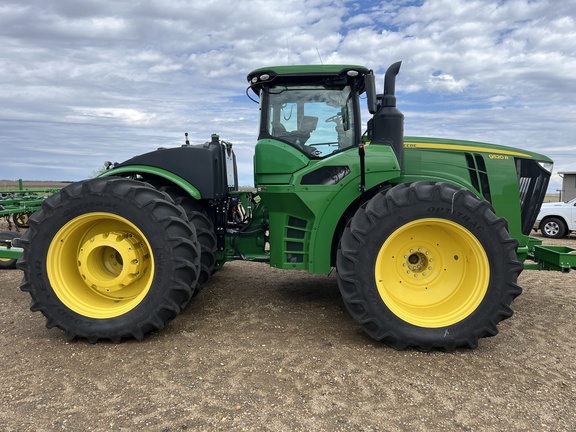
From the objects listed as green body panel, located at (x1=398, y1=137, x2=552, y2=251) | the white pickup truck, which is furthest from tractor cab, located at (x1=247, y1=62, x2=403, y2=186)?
the white pickup truck

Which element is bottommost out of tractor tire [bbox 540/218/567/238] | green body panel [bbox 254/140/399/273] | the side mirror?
tractor tire [bbox 540/218/567/238]

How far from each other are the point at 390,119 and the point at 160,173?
2.40 metres

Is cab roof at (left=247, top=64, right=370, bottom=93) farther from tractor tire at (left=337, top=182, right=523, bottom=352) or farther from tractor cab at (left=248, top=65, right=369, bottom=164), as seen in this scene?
tractor tire at (left=337, top=182, right=523, bottom=352)

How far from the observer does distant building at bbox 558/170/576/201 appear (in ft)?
73.4

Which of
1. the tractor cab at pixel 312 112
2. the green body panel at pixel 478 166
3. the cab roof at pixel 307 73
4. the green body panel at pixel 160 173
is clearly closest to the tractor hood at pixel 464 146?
the green body panel at pixel 478 166

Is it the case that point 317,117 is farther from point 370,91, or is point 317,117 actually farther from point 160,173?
point 160,173

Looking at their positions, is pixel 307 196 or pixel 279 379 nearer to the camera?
pixel 279 379

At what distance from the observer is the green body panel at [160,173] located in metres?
4.37

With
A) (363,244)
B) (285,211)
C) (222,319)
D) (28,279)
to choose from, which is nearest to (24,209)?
(28,279)

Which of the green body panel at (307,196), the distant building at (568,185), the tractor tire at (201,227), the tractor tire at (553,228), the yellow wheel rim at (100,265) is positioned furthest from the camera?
the distant building at (568,185)

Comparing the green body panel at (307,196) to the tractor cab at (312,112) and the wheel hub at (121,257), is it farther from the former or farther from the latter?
the wheel hub at (121,257)

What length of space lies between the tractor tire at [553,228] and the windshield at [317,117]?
36.7ft

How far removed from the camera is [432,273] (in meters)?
4.08

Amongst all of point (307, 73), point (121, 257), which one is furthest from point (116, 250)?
point (307, 73)
